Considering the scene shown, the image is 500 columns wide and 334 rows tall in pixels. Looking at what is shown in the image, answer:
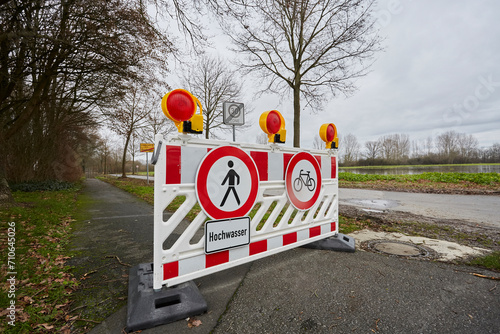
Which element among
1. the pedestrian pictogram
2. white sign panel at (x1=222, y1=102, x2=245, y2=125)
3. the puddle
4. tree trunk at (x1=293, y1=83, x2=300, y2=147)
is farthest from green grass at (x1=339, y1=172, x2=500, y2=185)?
the pedestrian pictogram

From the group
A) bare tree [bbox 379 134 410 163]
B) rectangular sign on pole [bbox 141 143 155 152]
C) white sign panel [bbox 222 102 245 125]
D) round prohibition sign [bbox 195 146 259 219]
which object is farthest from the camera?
bare tree [bbox 379 134 410 163]

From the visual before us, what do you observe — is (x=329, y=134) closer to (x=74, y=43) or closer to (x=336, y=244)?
(x=336, y=244)

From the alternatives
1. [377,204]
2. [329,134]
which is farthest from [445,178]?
[329,134]

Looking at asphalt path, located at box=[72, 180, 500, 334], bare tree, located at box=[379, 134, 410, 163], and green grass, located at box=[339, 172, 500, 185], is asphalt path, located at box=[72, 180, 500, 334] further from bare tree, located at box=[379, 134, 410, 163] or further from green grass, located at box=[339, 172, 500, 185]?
bare tree, located at box=[379, 134, 410, 163]

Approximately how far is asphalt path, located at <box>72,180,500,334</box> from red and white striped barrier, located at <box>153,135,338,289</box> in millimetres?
297

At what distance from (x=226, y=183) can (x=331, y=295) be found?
146 cm

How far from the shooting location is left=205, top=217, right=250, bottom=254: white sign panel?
2.13 metres

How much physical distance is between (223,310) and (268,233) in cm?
97

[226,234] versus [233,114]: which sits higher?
[233,114]

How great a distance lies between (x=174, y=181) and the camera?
6.38ft

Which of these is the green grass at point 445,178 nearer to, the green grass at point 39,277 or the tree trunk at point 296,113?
the tree trunk at point 296,113

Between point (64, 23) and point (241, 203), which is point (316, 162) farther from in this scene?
point (64, 23)

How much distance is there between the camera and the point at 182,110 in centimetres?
192

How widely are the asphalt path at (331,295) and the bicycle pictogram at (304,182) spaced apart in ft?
3.08
